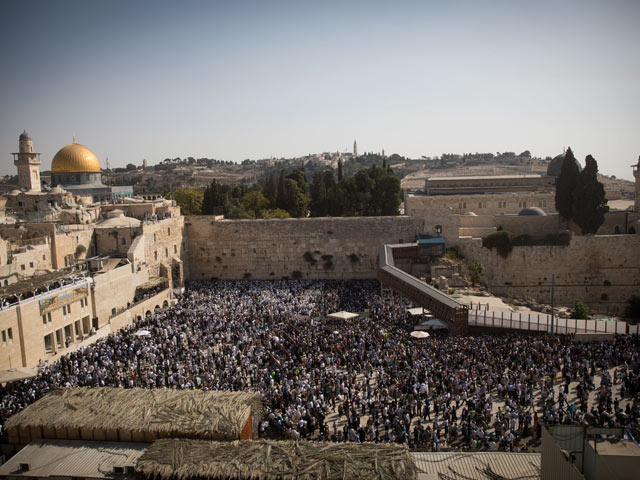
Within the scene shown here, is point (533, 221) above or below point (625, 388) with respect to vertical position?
above

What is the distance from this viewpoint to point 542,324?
1673 cm

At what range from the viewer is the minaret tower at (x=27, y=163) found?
36031mm

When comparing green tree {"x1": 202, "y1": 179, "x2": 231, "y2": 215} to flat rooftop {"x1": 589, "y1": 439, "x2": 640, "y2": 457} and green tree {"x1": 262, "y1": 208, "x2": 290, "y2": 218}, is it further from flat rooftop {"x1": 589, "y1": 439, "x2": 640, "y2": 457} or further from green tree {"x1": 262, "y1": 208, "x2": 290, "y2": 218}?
flat rooftop {"x1": 589, "y1": 439, "x2": 640, "y2": 457}

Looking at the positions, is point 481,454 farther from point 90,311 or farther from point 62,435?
point 90,311

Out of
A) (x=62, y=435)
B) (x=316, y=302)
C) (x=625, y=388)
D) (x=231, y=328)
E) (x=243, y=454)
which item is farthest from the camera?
(x=316, y=302)

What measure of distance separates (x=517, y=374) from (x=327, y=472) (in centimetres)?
723

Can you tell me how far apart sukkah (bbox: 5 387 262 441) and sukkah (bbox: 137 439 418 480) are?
1.59 ft

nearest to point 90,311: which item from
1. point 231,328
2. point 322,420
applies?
point 231,328

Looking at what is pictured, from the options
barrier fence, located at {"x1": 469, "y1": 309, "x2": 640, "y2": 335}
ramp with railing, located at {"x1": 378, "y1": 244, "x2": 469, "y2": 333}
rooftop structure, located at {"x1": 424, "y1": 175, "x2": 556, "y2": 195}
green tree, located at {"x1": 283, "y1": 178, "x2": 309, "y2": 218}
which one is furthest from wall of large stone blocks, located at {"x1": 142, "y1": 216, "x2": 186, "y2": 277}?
rooftop structure, located at {"x1": 424, "y1": 175, "x2": 556, "y2": 195}

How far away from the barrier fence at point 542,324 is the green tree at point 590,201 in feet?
35.8

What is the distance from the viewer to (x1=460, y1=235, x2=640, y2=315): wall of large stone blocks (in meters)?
26.2

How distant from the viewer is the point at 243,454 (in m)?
8.03

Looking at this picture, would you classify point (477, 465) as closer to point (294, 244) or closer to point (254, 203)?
point (294, 244)

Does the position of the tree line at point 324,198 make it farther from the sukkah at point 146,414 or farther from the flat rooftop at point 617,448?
the flat rooftop at point 617,448
